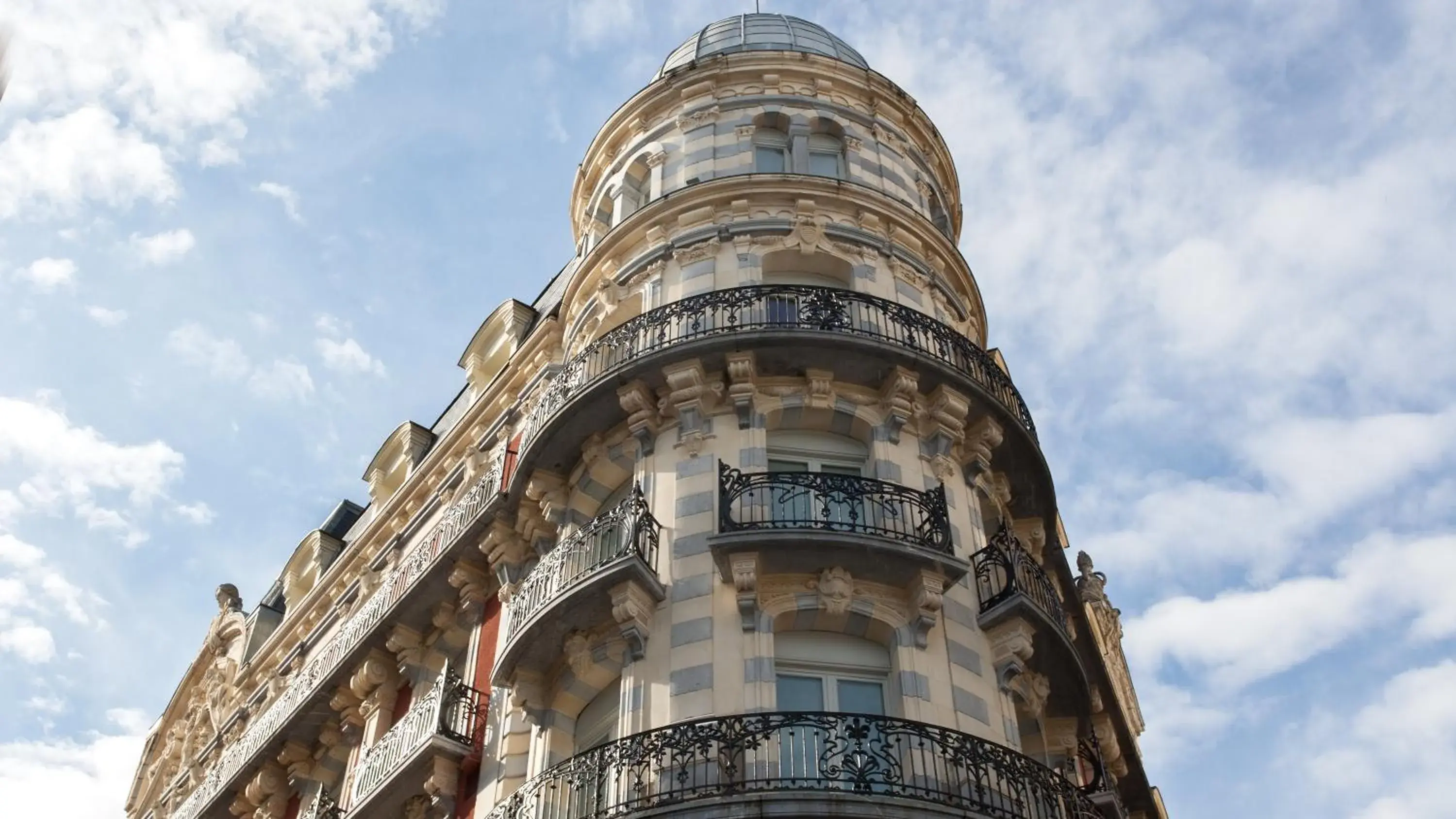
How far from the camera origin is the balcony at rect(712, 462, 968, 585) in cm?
1528

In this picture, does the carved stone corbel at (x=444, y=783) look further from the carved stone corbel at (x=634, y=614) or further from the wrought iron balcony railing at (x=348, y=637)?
the wrought iron balcony railing at (x=348, y=637)

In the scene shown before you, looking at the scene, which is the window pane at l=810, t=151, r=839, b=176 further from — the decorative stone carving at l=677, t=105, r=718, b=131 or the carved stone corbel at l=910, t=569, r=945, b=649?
the carved stone corbel at l=910, t=569, r=945, b=649

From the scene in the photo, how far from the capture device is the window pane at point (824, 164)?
73.2 ft

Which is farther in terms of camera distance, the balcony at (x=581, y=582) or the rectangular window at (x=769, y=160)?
the rectangular window at (x=769, y=160)

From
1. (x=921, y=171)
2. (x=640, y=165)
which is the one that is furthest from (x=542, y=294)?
(x=921, y=171)

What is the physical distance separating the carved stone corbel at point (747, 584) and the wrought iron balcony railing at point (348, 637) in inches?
234

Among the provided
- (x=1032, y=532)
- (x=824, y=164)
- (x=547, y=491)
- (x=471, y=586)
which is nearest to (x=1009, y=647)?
(x=1032, y=532)

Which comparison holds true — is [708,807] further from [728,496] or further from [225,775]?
[225,775]

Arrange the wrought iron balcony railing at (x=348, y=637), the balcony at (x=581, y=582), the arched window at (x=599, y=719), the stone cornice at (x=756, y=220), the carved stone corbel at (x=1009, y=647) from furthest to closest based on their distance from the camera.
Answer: the wrought iron balcony railing at (x=348, y=637)
the stone cornice at (x=756, y=220)
the arched window at (x=599, y=719)
the carved stone corbel at (x=1009, y=647)
the balcony at (x=581, y=582)

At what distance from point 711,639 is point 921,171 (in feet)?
37.8

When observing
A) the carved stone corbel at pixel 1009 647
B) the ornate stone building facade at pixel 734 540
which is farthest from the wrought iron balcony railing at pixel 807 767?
the carved stone corbel at pixel 1009 647

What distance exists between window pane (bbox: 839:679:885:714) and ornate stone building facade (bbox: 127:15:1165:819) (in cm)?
3

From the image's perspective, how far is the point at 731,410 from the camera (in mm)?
17797

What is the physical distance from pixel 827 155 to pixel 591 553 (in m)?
8.97
